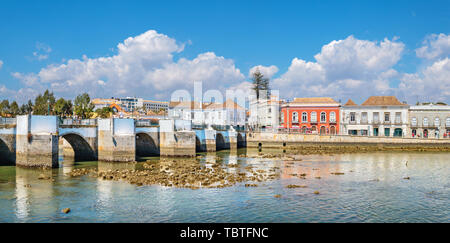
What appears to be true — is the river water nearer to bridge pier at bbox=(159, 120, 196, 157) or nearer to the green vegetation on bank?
bridge pier at bbox=(159, 120, 196, 157)

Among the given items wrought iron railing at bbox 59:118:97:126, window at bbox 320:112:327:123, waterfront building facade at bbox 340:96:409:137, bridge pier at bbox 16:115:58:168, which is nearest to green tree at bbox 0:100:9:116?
wrought iron railing at bbox 59:118:97:126

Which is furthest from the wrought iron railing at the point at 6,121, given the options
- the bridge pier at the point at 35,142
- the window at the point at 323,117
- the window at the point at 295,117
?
the window at the point at 323,117

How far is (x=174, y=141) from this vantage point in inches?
1751

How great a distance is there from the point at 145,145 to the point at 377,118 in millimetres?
47130

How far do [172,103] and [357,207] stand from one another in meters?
82.4

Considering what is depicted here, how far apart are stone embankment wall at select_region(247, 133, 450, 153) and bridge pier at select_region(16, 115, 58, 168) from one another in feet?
131

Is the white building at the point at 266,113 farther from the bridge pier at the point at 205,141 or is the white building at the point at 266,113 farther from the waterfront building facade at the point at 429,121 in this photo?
the bridge pier at the point at 205,141

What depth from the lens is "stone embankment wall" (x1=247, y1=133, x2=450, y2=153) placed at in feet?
202

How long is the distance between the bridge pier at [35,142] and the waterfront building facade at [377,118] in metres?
55.4
